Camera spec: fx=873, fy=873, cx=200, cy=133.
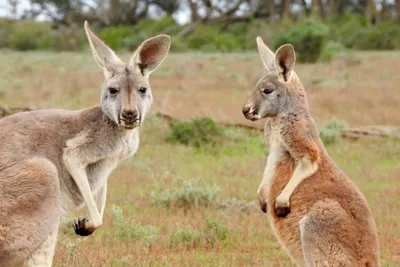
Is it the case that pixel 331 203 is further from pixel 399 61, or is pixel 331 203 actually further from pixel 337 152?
pixel 399 61

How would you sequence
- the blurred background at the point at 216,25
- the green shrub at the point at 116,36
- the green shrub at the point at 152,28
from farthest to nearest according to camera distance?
the green shrub at the point at 152,28, the green shrub at the point at 116,36, the blurred background at the point at 216,25

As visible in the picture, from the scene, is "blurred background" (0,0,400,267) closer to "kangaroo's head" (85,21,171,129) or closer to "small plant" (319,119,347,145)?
"small plant" (319,119,347,145)

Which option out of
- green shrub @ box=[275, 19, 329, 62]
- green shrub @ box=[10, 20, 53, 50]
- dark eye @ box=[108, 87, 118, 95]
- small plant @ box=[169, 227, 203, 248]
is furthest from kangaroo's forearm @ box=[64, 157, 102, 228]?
green shrub @ box=[10, 20, 53, 50]

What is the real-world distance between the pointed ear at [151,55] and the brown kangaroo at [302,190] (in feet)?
2.73

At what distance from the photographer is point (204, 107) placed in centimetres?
1767

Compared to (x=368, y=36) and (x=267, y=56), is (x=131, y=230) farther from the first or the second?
(x=368, y=36)

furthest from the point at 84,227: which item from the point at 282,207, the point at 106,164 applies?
the point at 282,207

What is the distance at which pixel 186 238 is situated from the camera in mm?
7934

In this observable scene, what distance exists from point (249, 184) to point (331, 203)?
5.03 m

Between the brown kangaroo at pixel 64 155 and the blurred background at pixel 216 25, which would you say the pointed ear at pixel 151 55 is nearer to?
the brown kangaroo at pixel 64 155

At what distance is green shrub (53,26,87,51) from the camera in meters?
41.4

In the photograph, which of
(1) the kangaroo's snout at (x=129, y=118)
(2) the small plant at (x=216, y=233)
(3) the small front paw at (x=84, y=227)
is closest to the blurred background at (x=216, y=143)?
(2) the small plant at (x=216, y=233)

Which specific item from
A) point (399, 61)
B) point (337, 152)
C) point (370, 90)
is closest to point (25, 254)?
point (337, 152)

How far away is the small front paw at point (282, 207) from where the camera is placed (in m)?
5.81
